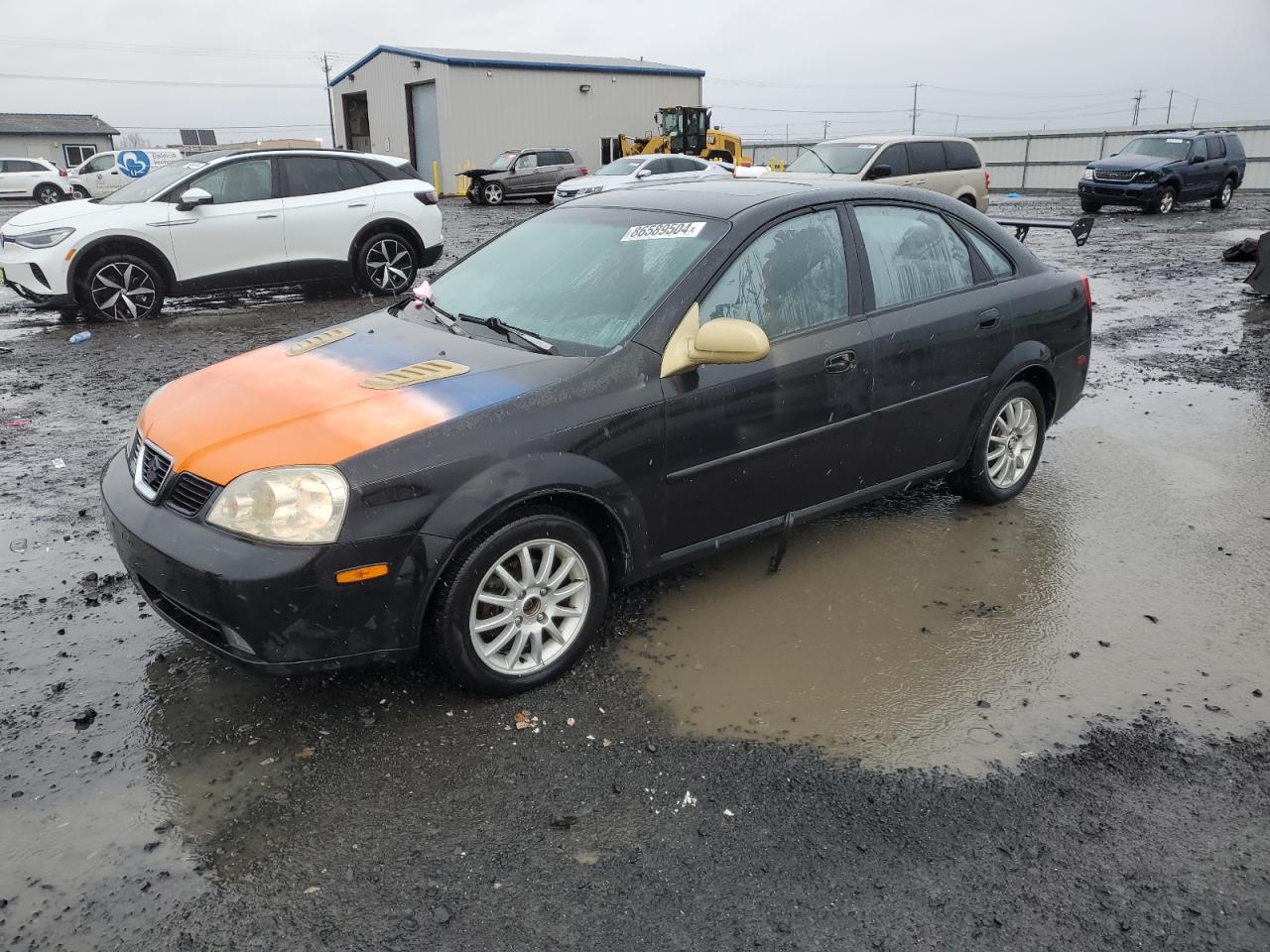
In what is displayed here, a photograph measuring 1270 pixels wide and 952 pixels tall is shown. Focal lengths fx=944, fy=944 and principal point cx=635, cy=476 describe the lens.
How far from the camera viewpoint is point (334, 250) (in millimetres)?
10477

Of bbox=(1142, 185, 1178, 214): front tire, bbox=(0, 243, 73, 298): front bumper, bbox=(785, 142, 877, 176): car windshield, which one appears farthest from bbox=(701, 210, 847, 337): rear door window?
bbox=(1142, 185, 1178, 214): front tire

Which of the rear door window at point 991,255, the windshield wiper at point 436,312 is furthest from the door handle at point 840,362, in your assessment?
the windshield wiper at point 436,312

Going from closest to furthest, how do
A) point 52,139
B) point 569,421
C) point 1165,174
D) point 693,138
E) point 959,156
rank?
point 569,421 → point 959,156 → point 1165,174 → point 693,138 → point 52,139

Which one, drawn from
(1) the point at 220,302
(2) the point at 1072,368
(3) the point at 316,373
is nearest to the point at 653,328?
(3) the point at 316,373

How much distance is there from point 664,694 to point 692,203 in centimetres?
A: 203

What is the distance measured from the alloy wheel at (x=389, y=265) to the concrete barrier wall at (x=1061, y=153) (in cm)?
2753

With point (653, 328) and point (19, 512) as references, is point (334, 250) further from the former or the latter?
point (653, 328)

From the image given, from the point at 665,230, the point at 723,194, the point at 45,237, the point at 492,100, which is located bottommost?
the point at 45,237

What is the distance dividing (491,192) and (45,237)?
69.3ft

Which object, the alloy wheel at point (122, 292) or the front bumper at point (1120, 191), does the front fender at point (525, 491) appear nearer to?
the alloy wheel at point (122, 292)

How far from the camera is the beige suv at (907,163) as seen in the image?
50.6ft

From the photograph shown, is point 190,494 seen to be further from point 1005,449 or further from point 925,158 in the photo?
point 925,158

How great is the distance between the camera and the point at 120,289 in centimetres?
956

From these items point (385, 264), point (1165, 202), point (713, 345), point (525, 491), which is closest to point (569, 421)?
point (525, 491)
